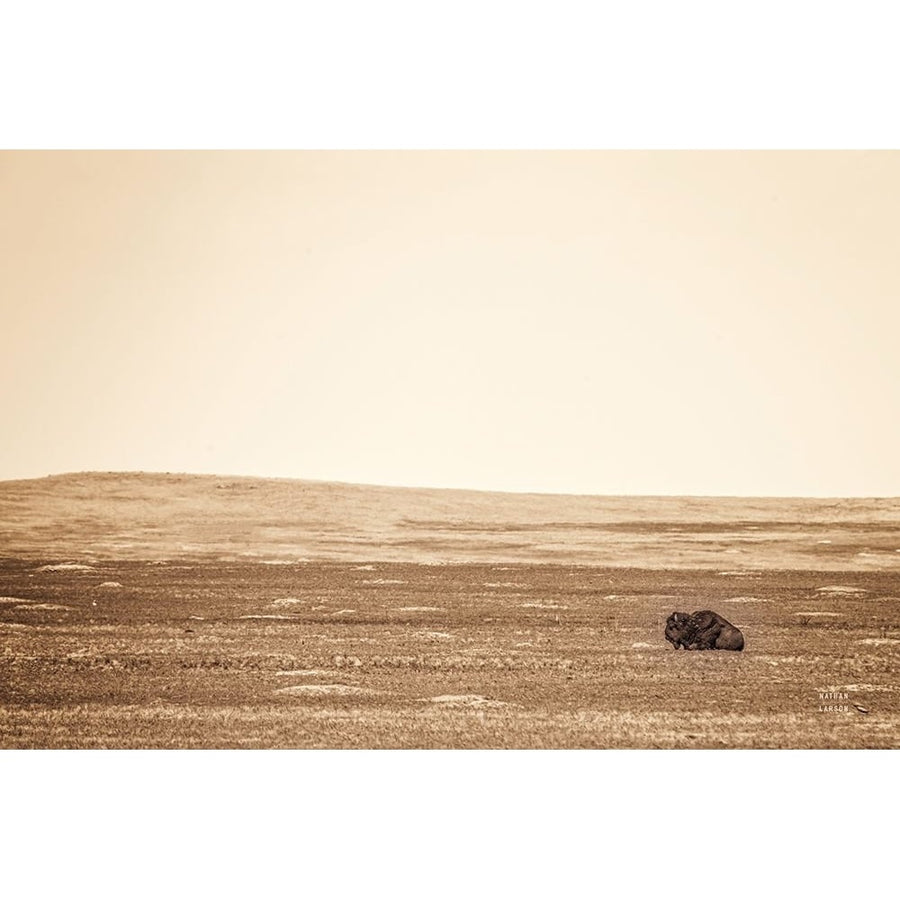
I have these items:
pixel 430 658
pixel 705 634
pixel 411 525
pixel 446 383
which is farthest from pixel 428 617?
pixel 705 634

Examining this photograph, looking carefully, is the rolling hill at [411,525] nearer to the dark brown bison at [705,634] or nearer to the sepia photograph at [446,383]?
the sepia photograph at [446,383]

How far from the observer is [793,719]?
5316 millimetres

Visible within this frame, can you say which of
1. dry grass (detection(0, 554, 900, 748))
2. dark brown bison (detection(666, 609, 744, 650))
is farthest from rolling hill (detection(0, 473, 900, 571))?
dark brown bison (detection(666, 609, 744, 650))

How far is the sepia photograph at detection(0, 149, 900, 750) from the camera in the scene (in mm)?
6324

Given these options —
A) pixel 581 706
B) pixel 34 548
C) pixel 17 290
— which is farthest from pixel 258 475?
pixel 581 706

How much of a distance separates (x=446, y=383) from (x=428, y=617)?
5.18ft

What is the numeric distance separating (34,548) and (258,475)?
1597 millimetres

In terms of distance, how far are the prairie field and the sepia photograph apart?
3 cm

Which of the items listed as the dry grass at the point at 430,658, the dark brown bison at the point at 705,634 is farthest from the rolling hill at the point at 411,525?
the dark brown bison at the point at 705,634

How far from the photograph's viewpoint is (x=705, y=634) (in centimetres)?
589

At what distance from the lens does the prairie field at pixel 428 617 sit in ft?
17.3

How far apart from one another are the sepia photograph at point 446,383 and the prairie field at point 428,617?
0.10 feet

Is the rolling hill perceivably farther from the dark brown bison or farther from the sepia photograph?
the dark brown bison

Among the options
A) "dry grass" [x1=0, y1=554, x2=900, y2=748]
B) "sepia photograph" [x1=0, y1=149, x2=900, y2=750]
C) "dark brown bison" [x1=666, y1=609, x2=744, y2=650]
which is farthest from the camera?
"sepia photograph" [x1=0, y1=149, x2=900, y2=750]
